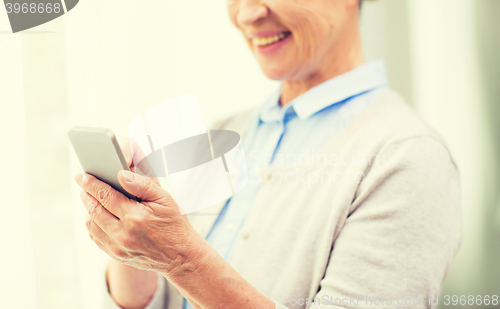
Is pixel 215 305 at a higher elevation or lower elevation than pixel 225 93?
lower

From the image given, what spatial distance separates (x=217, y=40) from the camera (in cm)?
77

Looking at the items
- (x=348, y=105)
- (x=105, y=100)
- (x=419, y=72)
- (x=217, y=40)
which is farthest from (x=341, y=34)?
(x=419, y=72)

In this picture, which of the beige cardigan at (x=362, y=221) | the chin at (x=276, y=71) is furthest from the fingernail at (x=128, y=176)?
the chin at (x=276, y=71)

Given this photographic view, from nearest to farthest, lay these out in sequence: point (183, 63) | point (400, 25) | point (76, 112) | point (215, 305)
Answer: point (215, 305), point (76, 112), point (183, 63), point (400, 25)

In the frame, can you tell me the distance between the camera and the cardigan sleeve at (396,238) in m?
0.48

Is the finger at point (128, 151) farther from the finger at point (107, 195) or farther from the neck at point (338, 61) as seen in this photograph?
the neck at point (338, 61)

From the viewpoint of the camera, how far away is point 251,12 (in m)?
0.63

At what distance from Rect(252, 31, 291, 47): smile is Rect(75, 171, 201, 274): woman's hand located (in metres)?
0.36

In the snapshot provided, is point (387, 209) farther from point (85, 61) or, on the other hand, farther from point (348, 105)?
point (85, 61)

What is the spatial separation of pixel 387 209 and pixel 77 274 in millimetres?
495

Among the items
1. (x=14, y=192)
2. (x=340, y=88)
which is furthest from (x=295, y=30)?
Answer: (x=14, y=192)

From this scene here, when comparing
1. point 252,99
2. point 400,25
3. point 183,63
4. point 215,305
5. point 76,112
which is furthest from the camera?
point 400,25

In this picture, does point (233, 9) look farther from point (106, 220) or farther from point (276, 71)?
point (106, 220)

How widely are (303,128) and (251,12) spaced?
0.72ft
